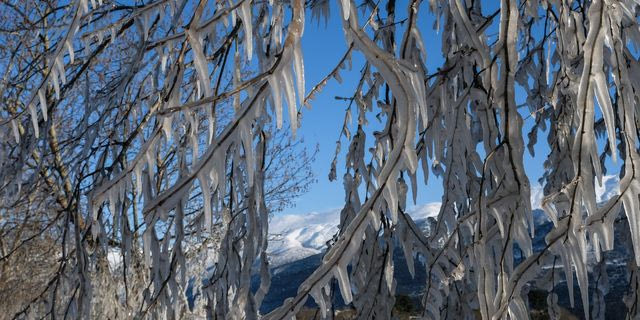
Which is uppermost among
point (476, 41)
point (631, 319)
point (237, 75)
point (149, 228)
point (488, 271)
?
point (237, 75)

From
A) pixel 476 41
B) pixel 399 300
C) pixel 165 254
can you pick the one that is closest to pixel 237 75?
pixel 165 254

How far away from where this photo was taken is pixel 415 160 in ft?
1.73

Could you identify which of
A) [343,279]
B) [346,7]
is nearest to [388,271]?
[343,279]

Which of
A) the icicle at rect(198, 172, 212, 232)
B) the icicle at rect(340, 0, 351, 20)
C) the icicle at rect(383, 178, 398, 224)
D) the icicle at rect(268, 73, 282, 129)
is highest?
the icicle at rect(340, 0, 351, 20)

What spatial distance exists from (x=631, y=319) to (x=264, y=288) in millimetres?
627

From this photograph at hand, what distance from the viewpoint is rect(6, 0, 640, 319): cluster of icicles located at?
1.78ft

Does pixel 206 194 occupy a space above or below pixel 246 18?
below

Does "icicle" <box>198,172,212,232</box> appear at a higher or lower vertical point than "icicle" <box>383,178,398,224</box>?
higher

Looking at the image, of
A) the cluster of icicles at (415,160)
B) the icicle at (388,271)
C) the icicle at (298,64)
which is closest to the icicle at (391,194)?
the cluster of icicles at (415,160)

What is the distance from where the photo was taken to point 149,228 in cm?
69

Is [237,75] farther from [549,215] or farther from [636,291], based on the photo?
[636,291]

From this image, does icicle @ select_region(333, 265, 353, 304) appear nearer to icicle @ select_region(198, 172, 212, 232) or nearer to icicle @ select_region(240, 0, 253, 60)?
icicle @ select_region(198, 172, 212, 232)

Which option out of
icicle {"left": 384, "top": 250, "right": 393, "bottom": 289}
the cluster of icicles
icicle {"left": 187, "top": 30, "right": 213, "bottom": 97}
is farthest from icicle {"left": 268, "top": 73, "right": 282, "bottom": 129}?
icicle {"left": 384, "top": 250, "right": 393, "bottom": 289}

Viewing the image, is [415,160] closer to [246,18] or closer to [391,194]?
[391,194]
